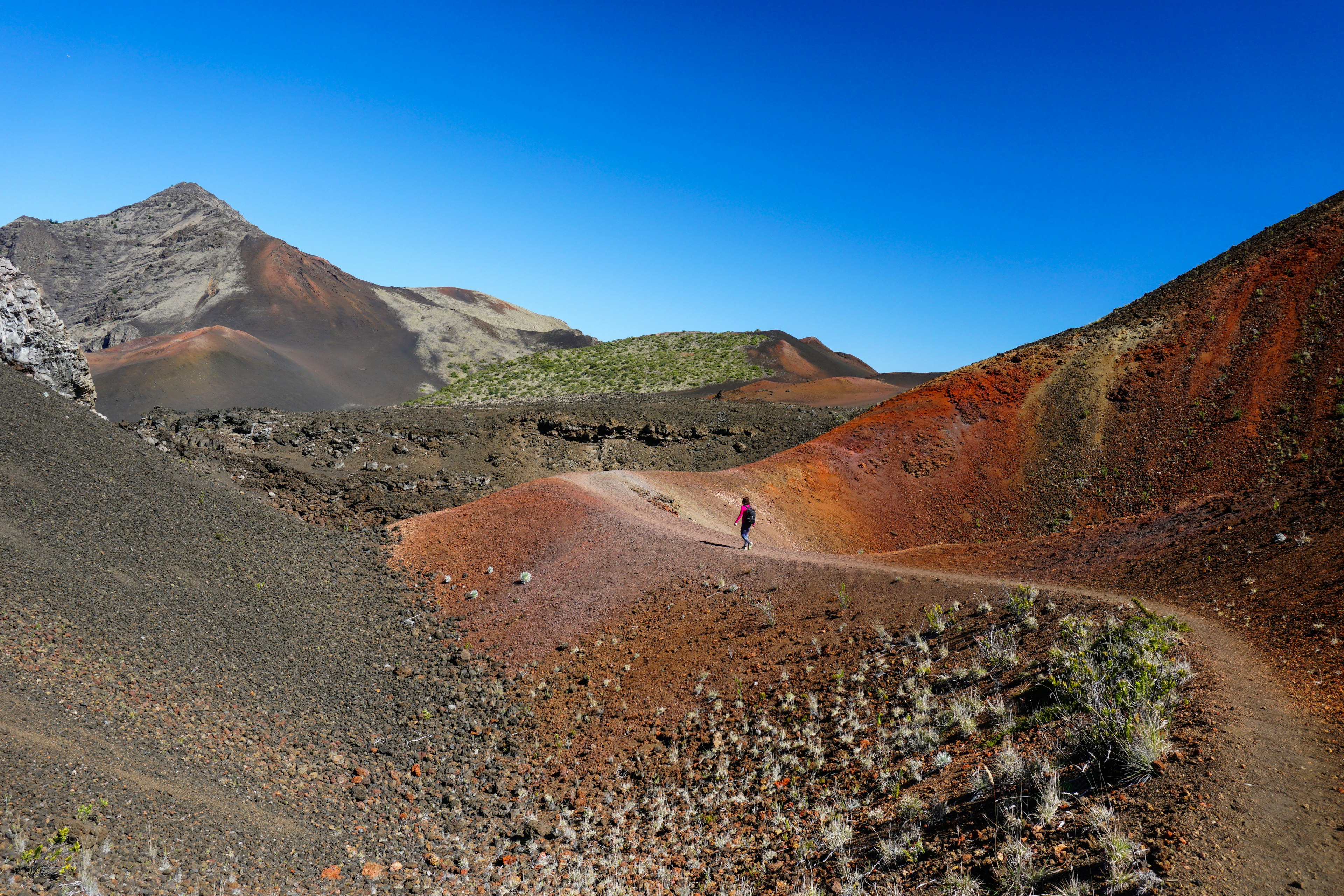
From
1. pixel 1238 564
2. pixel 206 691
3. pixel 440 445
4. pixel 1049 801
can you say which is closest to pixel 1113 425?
pixel 1238 564

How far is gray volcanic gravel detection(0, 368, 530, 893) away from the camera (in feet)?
18.6

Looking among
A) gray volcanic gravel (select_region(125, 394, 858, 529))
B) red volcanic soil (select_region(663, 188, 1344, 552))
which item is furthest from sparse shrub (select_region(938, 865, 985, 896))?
gray volcanic gravel (select_region(125, 394, 858, 529))

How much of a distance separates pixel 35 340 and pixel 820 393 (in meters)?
38.6

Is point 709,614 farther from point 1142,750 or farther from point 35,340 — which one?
point 35,340

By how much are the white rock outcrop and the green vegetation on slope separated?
30.9 metres

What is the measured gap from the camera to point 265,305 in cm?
7294

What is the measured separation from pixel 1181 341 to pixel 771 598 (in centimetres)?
2010

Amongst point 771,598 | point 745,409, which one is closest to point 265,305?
point 745,409

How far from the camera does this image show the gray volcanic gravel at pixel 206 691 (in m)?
5.67

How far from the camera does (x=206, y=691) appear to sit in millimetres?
8102

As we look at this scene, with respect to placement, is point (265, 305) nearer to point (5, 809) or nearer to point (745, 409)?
point (745, 409)

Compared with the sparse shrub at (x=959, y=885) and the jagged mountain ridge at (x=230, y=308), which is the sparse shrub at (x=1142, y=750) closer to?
the sparse shrub at (x=959, y=885)

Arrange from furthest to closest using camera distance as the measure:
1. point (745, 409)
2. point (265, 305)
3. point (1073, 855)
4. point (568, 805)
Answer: point (265, 305), point (745, 409), point (568, 805), point (1073, 855)

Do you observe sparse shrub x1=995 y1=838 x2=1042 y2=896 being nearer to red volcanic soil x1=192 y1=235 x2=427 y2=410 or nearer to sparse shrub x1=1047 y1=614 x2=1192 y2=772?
sparse shrub x1=1047 y1=614 x2=1192 y2=772
